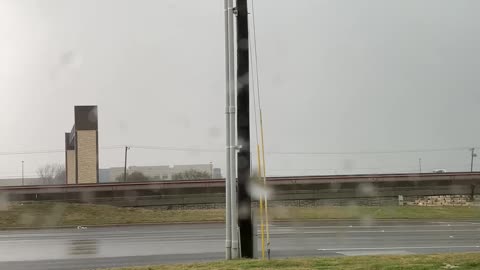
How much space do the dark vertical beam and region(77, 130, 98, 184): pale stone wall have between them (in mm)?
36445

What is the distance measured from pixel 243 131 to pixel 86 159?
3700 cm

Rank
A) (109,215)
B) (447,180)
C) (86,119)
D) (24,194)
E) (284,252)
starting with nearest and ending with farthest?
(284,252) → (109,215) → (24,194) → (447,180) → (86,119)

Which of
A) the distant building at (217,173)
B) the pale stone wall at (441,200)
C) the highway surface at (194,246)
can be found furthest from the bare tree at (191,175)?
the highway surface at (194,246)

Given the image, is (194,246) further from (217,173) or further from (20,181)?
(20,181)

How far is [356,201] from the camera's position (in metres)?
37.8

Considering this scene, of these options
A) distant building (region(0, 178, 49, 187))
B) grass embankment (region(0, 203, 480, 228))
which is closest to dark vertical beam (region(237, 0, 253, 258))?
grass embankment (region(0, 203, 480, 228))

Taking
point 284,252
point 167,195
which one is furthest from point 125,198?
point 284,252

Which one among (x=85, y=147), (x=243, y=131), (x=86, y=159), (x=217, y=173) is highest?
(x=85, y=147)

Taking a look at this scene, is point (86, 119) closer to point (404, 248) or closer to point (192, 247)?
point (192, 247)

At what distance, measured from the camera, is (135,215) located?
27.1m

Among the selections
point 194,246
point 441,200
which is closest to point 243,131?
point 194,246

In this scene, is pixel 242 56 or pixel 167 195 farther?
pixel 167 195

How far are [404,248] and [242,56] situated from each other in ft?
22.7

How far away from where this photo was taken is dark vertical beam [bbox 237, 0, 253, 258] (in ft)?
32.0
